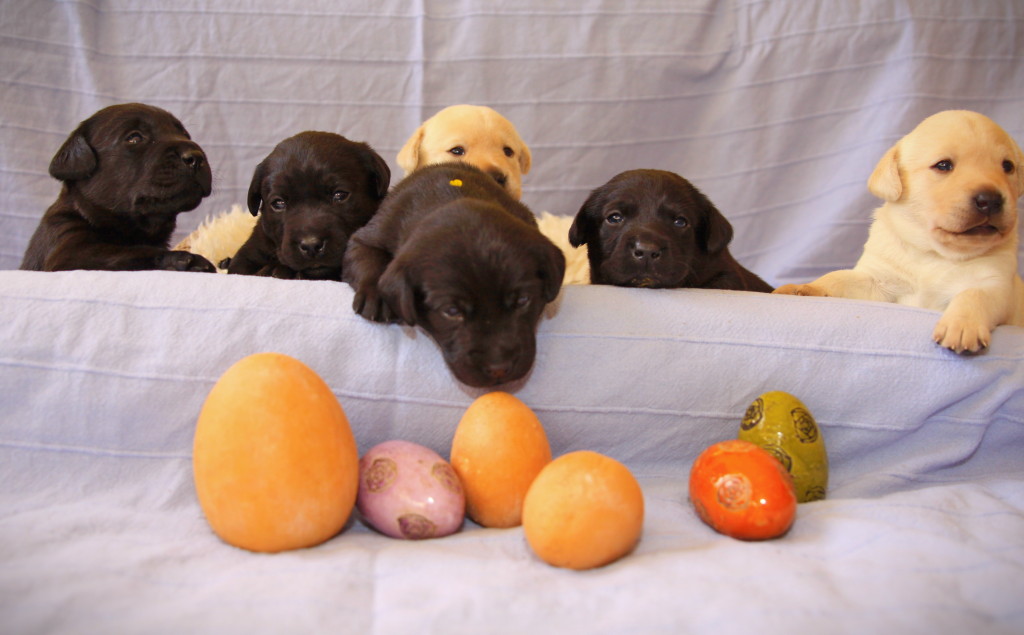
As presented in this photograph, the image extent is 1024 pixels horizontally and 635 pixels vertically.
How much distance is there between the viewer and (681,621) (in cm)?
146

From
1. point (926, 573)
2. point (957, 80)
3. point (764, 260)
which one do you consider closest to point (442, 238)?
point (926, 573)

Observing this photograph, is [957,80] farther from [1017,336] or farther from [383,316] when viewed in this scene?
[383,316]

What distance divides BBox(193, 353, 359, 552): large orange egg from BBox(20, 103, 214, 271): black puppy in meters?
1.13

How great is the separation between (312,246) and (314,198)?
0.81 ft

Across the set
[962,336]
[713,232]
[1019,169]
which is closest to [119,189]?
[713,232]

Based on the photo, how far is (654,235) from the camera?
2.52m

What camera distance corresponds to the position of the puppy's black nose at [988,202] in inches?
98.4

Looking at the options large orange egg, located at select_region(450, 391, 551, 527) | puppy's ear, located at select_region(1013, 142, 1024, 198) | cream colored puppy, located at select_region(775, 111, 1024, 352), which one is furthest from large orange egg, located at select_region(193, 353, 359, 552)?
puppy's ear, located at select_region(1013, 142, 1024, 198)

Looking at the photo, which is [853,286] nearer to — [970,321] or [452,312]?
[970,321]

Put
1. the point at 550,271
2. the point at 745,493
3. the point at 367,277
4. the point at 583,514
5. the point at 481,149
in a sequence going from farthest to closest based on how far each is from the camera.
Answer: the point at 481,149
the point at 367,277
the point at 550,271
the point at 745,493
the point at 583,514

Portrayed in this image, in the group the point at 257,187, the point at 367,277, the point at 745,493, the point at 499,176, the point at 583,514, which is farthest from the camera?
the point at 499,176

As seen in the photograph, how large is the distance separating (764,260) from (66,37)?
3672 millimetres

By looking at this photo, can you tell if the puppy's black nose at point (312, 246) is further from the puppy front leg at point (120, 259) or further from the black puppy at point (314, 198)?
the puppy front leg at point (120, 259)

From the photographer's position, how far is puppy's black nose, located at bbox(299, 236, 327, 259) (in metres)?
2.57
